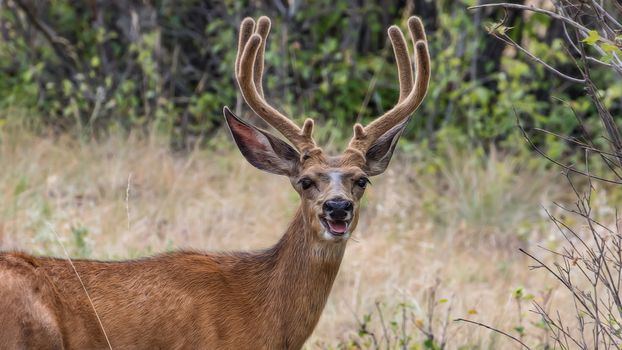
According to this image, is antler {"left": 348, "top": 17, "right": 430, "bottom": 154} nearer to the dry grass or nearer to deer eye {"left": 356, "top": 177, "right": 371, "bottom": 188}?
deer eye {"left": 356, "top": 177, "right": 371, "bottom": 188}

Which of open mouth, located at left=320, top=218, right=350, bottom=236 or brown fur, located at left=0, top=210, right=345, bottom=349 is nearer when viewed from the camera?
brown fur, located at left=0, top=210, right=345, bottom=349

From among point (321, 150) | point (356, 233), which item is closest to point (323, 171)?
point (321, 150)

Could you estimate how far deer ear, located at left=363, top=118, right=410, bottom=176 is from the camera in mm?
6090

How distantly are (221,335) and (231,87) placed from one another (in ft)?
21.7

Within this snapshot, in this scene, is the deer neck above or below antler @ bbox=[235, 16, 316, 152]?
below

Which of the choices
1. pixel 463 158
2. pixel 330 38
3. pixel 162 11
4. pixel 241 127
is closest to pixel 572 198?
pixel 463 158

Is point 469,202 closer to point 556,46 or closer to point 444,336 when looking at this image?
point 556,46

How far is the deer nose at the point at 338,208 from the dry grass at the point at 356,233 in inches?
62.4

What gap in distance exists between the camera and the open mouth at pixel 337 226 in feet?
18.3

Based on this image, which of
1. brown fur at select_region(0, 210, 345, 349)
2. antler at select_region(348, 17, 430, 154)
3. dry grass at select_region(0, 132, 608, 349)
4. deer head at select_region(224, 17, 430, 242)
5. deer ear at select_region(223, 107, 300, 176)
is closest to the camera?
brown fur at select_region(0, 210, 345, 349)

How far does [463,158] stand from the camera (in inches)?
432

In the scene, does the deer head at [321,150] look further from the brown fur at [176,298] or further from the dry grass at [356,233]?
the dry grass at [356,233]

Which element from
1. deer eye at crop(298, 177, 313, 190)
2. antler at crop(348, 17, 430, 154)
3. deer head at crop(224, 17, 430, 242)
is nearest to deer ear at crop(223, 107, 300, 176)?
deer head at crop(224, 17, 430, 242)

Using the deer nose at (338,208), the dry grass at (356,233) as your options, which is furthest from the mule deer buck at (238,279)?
the dry grass at (356,233)
